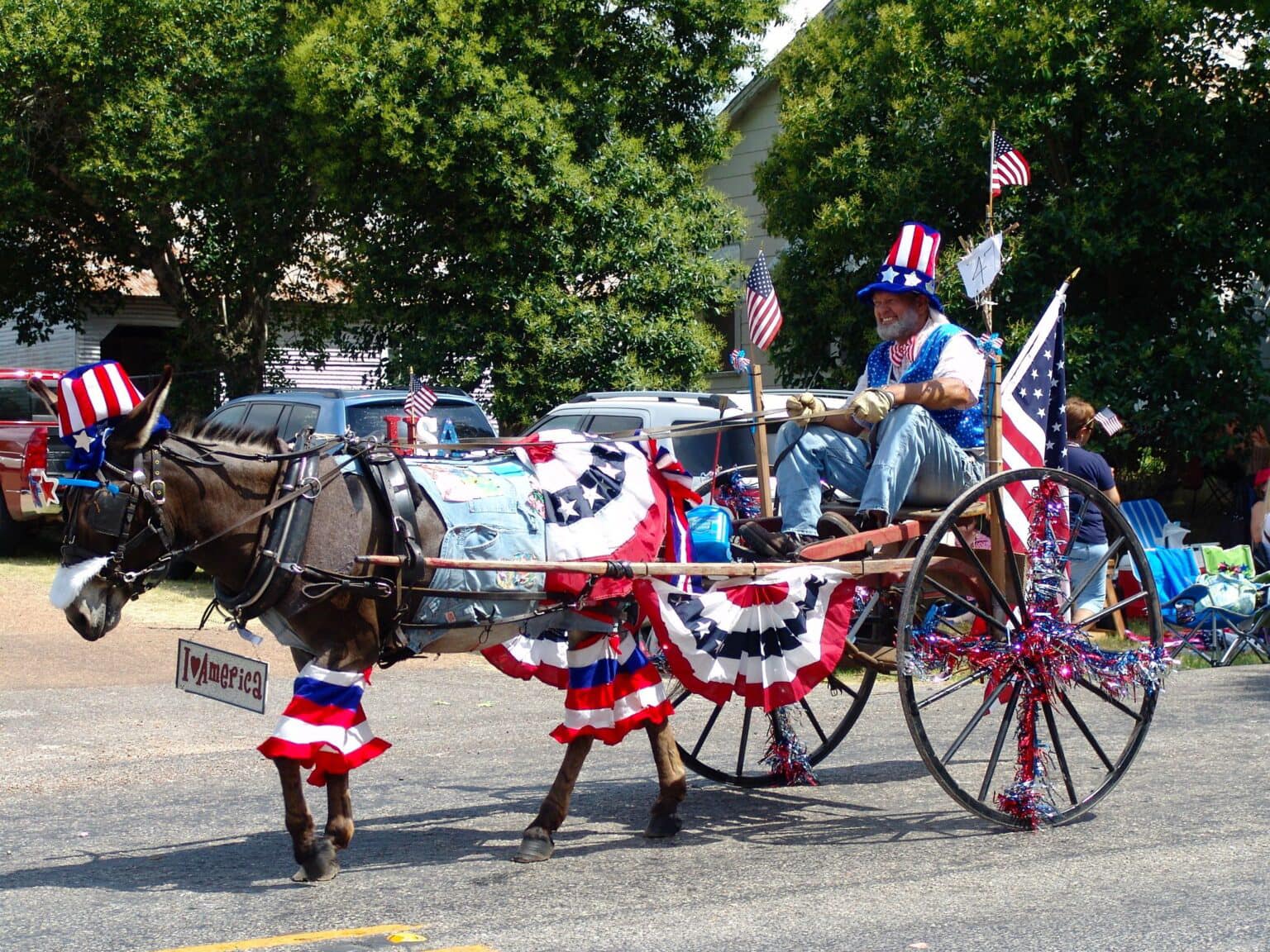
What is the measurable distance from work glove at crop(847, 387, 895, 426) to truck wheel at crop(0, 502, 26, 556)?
13494 millimetres

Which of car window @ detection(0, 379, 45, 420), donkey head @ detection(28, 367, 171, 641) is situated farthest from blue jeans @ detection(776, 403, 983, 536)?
car window @ detection(0, 379, 45, 420)

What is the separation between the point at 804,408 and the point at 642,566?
1.03 m

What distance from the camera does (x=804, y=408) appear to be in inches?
241

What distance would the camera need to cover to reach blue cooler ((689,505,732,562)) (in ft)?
21.3

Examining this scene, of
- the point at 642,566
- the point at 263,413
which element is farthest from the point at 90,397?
the point at 263,413

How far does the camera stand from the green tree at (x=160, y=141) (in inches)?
776

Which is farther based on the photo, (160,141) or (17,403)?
(160,141)

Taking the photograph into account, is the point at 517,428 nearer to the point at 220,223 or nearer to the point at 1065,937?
the point at 220,223

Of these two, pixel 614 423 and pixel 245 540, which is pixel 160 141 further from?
pixel 245 540

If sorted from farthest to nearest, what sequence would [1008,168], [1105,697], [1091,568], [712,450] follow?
[712,450], [1091,568], [1008,168], [1105,697]

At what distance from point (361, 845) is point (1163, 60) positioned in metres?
13.2

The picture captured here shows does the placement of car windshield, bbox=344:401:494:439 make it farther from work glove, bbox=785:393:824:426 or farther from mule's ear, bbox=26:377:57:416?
mule's ear, bbox=26:377:57:416

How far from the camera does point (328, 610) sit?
17.6ft

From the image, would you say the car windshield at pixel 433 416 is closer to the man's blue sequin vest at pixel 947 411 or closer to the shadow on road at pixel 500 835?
the shadow on road at pixel 500 835
